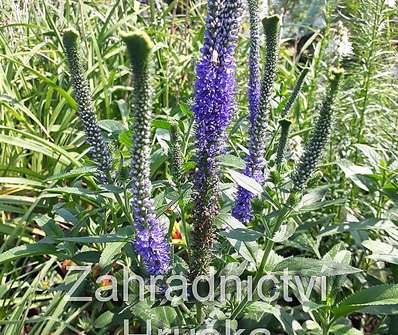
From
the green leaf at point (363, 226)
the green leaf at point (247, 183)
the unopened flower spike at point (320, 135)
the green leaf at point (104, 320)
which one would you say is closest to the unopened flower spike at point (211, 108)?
the green leaf at point (247, 183)

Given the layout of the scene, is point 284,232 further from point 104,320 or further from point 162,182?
point 104,320

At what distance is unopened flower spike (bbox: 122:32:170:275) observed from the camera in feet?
5.15

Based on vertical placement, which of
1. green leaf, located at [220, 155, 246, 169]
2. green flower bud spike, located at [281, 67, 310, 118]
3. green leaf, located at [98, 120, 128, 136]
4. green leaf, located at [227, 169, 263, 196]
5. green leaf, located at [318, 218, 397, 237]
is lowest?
green leaf, located at [318, 218, 397, 237]

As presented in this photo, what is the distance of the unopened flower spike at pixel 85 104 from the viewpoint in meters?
1.92

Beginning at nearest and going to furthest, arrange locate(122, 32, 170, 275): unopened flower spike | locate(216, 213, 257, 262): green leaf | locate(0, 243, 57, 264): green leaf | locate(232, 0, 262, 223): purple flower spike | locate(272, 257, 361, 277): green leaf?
locate(122, 32, 170, 275): unopened flower spike < locate(272, 257, 361, 277): green leaf < locate(216, 213, 257, 262): green leaf < locate(232, 0, 262, 223): purple flower spike < locate(0, 243, 57, 264): green leaf

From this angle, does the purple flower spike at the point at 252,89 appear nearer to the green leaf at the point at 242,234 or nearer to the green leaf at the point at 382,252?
the green leaf at the point at 242,234

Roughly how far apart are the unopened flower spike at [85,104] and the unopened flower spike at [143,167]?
9.4 inches

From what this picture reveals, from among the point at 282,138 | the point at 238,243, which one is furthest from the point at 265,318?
the point at 282,138

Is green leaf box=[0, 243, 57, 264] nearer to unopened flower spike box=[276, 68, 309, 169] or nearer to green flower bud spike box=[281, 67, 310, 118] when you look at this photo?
unopened flower spike box=[276, 68, 309, 169]

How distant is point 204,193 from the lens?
2029mm

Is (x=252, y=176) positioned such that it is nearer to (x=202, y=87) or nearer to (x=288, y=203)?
(x=288, y=203)

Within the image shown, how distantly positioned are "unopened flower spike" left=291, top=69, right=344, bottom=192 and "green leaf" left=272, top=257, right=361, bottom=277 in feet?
1.22

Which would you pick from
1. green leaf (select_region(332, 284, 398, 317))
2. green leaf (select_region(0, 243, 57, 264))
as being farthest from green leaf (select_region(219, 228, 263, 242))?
green leaf (select_region(0, 243, 57, 264))

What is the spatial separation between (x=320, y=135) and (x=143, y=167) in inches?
25.0
